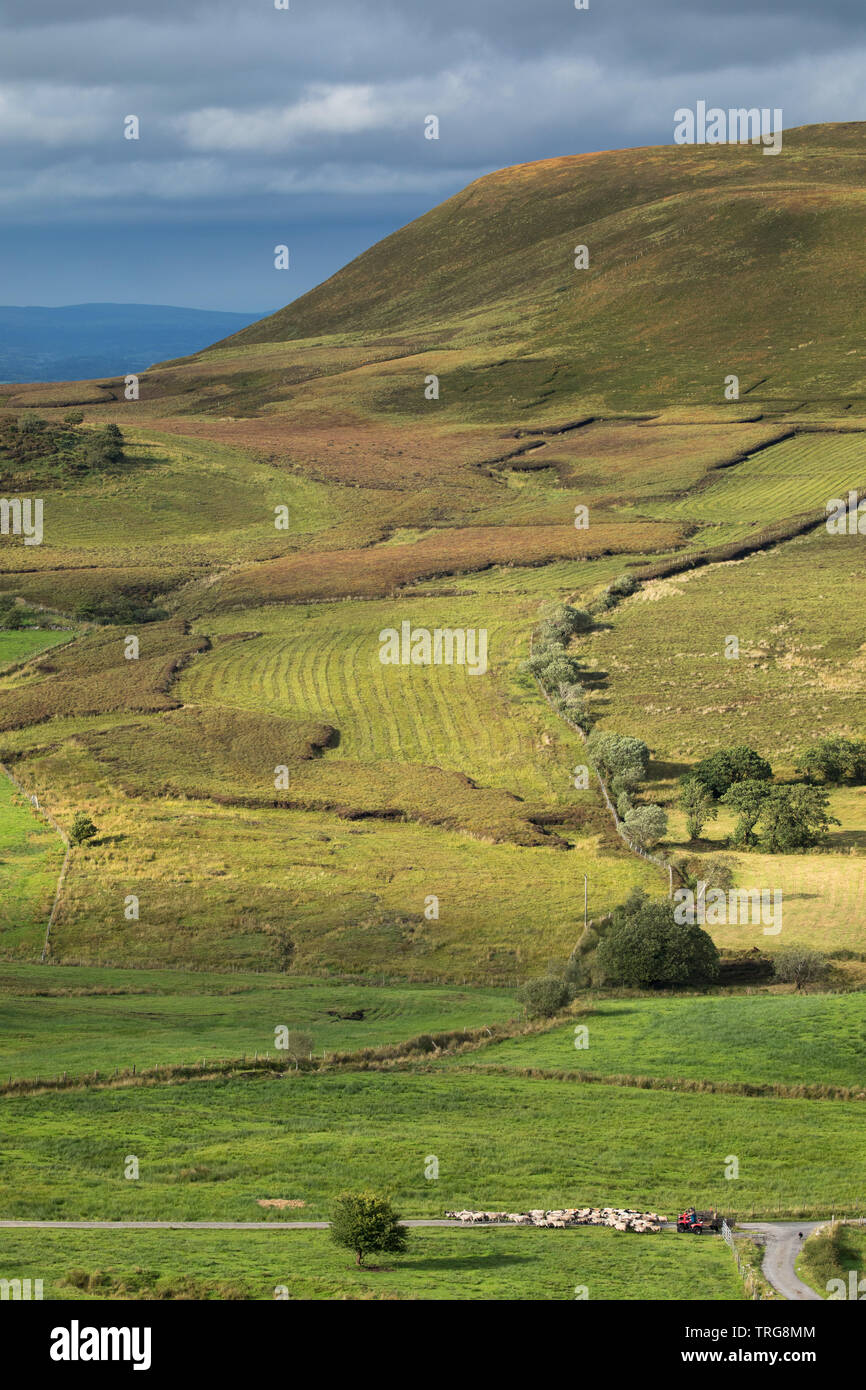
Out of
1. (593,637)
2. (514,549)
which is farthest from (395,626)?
(514,549)

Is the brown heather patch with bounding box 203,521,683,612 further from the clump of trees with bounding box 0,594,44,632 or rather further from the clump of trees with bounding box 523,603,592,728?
the clump of trees with bounding box 523,603,592,728

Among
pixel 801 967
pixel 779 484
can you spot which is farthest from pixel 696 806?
pixel 779 484

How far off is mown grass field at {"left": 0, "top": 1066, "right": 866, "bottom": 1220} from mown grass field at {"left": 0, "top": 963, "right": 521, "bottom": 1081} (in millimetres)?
2646

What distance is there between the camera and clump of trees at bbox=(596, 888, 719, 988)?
5162 cm

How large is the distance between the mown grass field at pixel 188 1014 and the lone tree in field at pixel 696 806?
1900 centimetres

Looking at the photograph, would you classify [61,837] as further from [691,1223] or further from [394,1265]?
[691,1223]

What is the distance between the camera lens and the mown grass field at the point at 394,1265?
26.0m

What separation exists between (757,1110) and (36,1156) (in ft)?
67.4

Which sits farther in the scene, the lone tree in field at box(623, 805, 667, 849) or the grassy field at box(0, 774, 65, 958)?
the lone tree in field at box(623, 805, 667, 849)

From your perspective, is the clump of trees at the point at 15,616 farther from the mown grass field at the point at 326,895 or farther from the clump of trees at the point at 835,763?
the clump of trees at the point at 835,763

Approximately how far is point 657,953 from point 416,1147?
1811cm

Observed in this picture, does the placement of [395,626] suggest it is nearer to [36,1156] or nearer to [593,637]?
[593,637]

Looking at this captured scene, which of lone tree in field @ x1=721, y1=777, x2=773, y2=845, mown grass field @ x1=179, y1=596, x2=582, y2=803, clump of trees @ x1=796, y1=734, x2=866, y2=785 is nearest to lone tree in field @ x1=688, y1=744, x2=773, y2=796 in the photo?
lone tree in field @ x1=721, y1=777, x2=773, y2=845

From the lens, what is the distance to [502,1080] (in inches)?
1670
